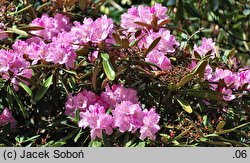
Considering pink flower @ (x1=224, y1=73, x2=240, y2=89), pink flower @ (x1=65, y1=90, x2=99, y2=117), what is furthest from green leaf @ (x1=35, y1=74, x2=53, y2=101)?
pink flower @ (x1=224, y1=73, x2=240, y2=89)

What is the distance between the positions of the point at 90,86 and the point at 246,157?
0.66 metres

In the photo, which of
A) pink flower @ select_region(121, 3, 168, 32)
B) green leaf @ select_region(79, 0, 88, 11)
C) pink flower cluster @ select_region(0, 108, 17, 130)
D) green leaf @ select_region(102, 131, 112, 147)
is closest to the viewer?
green leaf @ select_region(102, 131, 112, 147)

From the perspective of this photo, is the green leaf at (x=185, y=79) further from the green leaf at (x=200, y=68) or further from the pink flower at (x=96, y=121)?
the pink flower at (x=96, y=121)

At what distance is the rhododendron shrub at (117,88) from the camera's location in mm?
2295

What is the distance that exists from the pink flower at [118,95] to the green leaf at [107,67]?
0.37 ft

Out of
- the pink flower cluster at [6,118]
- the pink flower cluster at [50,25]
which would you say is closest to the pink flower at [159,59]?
the pink flower cluster at [50,25]

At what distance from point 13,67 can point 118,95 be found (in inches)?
16.0

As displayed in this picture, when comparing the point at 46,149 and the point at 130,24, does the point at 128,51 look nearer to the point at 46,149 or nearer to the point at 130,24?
the point at 130,24

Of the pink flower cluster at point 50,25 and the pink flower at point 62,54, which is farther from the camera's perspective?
the pink flower cluster at point 50,25

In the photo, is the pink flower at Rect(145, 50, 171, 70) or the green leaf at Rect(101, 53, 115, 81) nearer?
the green leaf at Rect(101, 53, 115, 81)

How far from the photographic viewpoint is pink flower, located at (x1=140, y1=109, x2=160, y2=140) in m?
2.26

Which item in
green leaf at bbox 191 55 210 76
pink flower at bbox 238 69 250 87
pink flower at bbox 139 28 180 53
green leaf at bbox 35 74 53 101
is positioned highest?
pink flower at bbox 139 28 180 53

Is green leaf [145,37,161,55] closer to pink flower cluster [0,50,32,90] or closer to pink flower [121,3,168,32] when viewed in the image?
pink flower [121,3,168,32]

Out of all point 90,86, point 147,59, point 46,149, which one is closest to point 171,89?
point 147,59
